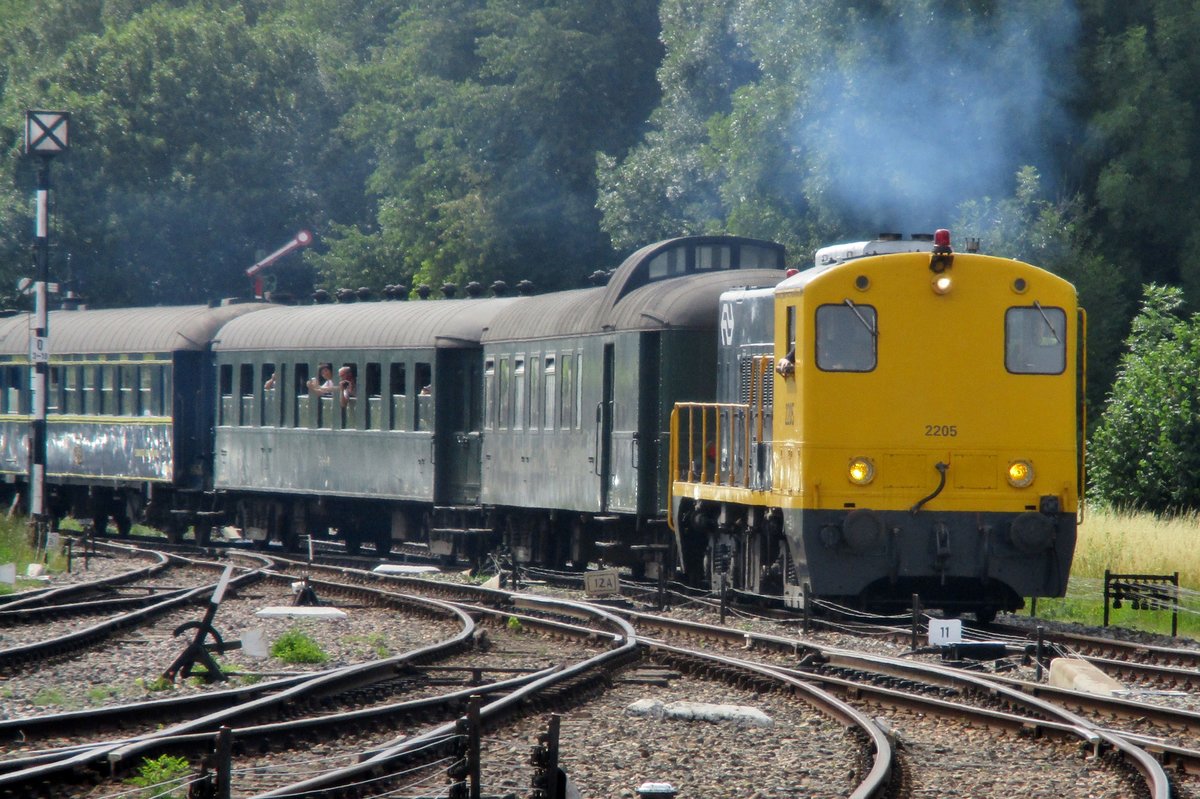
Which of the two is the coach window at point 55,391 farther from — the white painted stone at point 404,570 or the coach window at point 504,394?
the coach window at point 504,394

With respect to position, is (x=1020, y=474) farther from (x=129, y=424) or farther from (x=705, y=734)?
(x=129, y=424)

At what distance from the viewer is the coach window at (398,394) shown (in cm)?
2377

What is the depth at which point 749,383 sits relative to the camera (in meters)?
16.0

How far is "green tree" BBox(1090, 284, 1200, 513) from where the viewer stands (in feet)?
83.3

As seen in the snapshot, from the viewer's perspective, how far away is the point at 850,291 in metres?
14.6

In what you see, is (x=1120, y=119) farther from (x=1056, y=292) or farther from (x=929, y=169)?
(x=1056, y=292)

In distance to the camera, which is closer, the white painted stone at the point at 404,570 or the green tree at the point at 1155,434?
the white painted stone at the point at 404,570

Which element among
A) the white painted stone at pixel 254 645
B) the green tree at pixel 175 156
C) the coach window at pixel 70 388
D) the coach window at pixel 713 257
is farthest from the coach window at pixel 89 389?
the green tree at pixel 175 156

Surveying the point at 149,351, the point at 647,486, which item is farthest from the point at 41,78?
the point at 647,486

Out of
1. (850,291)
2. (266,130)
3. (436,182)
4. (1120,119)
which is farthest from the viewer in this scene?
(266,130)

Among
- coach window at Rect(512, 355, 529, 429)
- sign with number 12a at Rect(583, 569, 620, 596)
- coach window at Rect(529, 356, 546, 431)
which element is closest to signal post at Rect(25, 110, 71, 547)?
coach window at Rect(512, 355, 529, 429)

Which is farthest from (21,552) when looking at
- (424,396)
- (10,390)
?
(10,390)

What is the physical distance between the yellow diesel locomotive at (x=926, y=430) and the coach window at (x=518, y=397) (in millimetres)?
6500

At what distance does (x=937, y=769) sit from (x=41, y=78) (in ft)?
167
